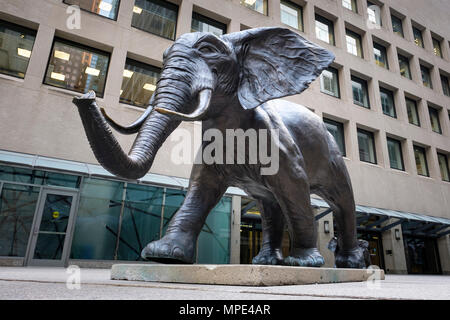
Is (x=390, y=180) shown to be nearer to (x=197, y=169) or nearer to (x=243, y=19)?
(x=243, y=19)

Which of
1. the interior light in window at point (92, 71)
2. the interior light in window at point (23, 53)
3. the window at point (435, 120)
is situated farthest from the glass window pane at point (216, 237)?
the window at point (435, 120)

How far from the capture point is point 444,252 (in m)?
15.8

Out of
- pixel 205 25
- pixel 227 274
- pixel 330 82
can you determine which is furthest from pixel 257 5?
pixel 227 274

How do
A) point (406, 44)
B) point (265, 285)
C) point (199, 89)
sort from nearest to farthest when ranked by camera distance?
point (265, 285) < point (199, 89) < point (406, 44)

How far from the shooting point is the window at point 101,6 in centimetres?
1030

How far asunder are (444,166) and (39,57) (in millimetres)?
19186

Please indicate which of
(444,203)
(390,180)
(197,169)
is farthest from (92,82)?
(444,203)

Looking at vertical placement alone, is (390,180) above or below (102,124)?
above

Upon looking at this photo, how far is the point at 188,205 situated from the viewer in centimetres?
282

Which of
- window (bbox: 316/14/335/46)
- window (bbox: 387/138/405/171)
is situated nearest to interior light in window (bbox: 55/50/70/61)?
window (bbox: 316/14/335/46)

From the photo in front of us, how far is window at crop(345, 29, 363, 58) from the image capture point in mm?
16322

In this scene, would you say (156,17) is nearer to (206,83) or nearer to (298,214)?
(206,83)

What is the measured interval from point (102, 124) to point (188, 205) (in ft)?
4.36

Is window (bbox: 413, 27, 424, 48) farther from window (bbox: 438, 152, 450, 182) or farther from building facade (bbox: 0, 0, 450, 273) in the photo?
window (bbox: 438, 152, 450, 182)
